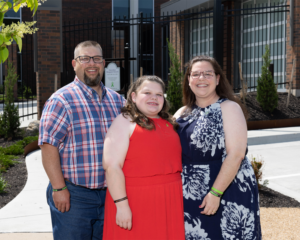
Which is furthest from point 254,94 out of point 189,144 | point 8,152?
point 189,144

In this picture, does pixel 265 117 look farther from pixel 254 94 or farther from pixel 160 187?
pixel 160 187

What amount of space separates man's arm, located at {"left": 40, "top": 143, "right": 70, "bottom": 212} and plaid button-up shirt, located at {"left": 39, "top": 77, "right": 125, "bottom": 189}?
0.06 m

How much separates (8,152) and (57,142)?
5586 millimetres

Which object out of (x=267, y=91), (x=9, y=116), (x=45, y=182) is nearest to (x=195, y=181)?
(x=45, y=182)

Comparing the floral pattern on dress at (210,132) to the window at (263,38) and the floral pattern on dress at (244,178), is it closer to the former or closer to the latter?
the floral pattern on dress at (244,178)

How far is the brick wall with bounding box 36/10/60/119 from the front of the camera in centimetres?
1027

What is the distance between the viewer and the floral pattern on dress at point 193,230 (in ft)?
8.84

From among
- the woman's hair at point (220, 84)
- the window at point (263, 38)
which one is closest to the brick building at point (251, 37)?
the window at point (263, 38)

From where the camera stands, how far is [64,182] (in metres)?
2.59

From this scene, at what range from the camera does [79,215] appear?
2615 millimetres

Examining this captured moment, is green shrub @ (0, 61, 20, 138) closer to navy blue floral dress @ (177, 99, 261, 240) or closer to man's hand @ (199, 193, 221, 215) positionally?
navy blue floral dress @ (177, 99, 261, 240)

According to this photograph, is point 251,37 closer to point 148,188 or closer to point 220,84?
point 220,84

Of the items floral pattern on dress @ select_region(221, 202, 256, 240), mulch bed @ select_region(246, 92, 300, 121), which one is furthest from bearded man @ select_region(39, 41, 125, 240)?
mulch bed @ select_region(246, 92, 300, 121)

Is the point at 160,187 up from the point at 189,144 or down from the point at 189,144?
down
